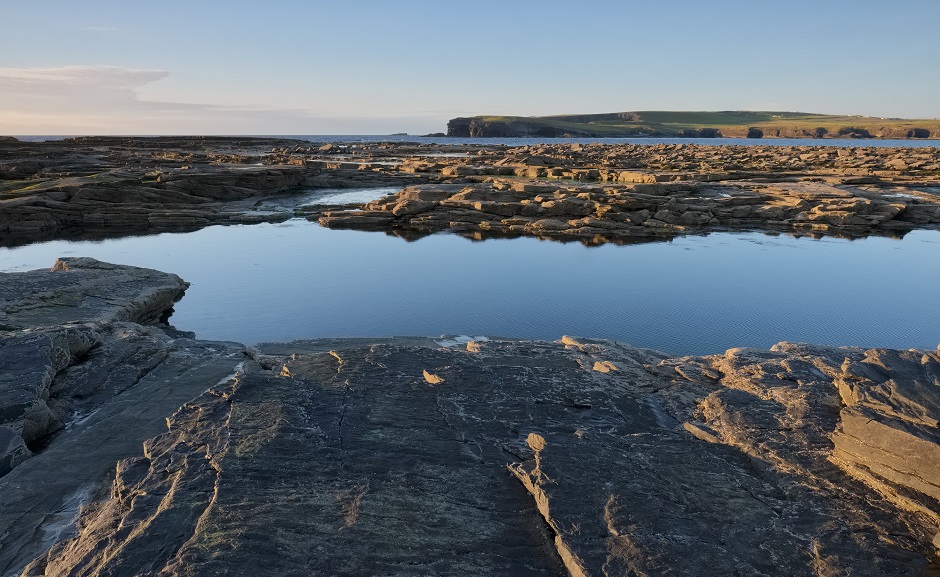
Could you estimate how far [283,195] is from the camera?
59906 millimetres

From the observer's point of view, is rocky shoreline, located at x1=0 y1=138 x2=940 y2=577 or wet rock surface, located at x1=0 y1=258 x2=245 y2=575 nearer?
rocky shoreline, located at x1=0 y1=138 x2=940 y2=577

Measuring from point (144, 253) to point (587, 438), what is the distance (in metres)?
34.1

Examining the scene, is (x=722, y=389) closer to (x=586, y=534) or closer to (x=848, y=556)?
(x=848, y=556)

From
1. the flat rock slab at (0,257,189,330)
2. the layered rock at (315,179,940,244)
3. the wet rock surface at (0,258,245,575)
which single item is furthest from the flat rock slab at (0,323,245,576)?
the layered rock at (315,179,940,244)

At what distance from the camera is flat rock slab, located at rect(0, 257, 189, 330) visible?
16.2 metres

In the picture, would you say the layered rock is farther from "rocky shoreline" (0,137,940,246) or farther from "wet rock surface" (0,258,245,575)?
"wet rock surface" (0,258,245,575)

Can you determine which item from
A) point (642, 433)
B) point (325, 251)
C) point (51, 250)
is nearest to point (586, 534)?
point (642, 433)

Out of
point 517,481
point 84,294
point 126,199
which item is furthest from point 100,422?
point 126,199

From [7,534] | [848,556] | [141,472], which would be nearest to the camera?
[848,556]

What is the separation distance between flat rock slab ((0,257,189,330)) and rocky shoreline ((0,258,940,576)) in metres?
4.71

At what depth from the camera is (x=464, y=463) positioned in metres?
8.77

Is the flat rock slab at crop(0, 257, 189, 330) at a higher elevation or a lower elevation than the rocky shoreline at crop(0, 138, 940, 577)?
higher

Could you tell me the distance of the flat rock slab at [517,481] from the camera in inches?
264

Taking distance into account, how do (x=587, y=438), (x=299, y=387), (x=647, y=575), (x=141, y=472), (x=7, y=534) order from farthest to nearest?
(x=299, y=387)
(x=587, y=438)
(x=141, y=472)
(x=7, y=534)
(x=647, y=575)
